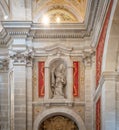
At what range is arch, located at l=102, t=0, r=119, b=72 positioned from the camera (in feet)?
51.9

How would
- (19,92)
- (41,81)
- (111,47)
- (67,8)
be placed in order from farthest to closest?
(67,8) < (41,81) < (19,92) < (111,47)

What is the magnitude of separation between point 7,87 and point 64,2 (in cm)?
447

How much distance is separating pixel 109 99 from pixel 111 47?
1621 millimetres

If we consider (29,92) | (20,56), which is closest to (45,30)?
(20,56)

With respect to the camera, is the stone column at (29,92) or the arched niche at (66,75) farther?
the arched niche at (66,75)

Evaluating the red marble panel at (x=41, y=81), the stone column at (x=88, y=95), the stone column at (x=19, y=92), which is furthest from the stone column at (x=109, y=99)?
the red marble panel at (x=41, y=81)

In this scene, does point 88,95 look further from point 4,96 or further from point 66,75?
point 4,96

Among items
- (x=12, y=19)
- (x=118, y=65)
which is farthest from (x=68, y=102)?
(x=118, y=65)

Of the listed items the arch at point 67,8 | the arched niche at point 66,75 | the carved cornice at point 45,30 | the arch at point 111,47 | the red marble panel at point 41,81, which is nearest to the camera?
the arch at point 111,47

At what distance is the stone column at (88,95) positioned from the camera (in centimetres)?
2208

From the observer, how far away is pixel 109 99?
1691 centimetres

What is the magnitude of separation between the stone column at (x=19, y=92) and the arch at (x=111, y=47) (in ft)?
18.4

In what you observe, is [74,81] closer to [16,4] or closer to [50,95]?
[50,95]

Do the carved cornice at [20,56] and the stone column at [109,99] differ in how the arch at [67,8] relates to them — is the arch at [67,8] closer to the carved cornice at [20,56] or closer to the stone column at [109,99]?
the carved cornice at [20,56]
